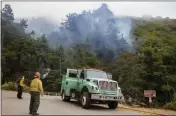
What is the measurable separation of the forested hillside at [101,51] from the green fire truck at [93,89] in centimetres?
695

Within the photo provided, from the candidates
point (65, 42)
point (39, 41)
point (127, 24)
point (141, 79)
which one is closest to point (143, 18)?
point (127, 24)

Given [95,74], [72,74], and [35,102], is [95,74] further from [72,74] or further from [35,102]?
[35,102]

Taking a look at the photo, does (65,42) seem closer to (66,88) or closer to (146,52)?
(146,52)

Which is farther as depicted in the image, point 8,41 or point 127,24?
point 127,24

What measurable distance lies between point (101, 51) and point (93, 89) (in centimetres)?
3484

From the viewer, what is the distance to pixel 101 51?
47938 mm

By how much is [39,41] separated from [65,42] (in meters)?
6.47

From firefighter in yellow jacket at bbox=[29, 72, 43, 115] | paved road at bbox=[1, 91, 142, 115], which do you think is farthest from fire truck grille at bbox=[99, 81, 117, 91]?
firefighter in yellow jacket at bbox=[29, 72, 43, 115]

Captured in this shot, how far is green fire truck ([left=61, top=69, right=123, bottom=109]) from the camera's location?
1327 cm

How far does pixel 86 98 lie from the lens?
43.5ft

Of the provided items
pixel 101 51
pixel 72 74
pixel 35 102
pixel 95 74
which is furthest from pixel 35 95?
pixel 101 51

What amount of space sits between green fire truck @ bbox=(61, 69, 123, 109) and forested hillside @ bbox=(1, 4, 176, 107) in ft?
22.8

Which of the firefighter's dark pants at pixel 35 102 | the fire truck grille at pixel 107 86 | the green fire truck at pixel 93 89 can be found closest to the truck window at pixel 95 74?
the green fire truck at pixel 93 89

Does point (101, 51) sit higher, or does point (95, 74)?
point (101, 51)
